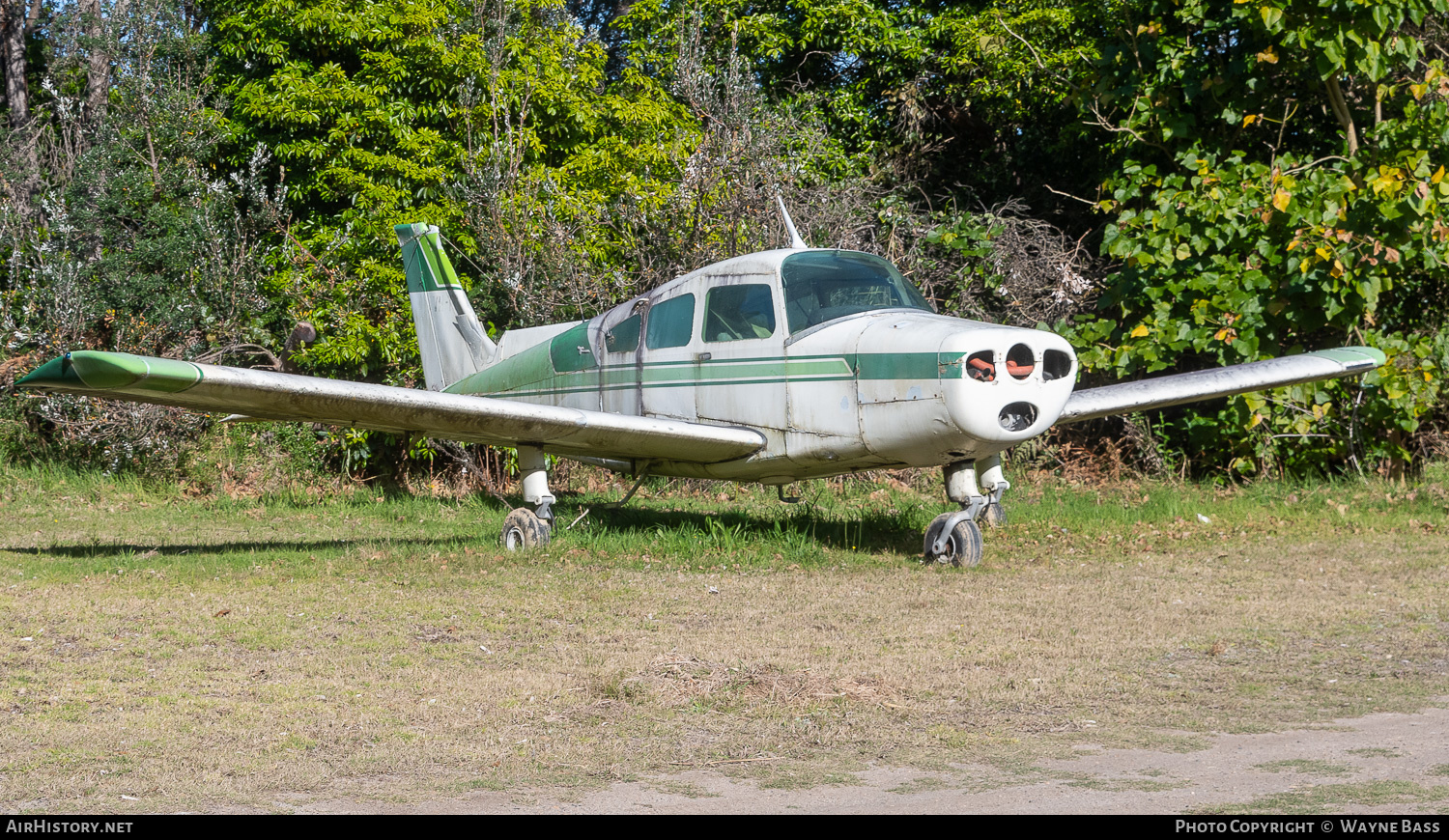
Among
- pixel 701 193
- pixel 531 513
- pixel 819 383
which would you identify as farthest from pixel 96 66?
pixel 819 383

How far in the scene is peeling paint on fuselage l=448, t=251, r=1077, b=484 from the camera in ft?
26.2

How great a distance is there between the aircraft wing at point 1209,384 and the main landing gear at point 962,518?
846 mm

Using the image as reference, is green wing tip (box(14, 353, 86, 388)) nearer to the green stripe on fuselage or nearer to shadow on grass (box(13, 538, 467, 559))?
shadow on grass (box(13, 538, 467, 559))

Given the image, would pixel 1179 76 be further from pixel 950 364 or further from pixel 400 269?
pixel 400 269

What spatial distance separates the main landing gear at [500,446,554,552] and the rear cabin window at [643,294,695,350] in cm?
126

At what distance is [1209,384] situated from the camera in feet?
32.4

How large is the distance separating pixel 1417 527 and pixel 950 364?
500 centimetres

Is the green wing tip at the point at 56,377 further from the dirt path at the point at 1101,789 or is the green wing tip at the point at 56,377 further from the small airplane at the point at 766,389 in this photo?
the dirt path at the point at 1101,789

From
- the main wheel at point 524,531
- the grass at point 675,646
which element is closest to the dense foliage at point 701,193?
the grass at point 675,646

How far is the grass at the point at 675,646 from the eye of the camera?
4.36 m

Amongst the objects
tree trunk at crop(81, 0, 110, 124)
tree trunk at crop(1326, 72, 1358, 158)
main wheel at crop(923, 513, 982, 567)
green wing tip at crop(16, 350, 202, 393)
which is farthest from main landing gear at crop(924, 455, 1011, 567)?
tree trunk at crop(81, 0, 110, 124)

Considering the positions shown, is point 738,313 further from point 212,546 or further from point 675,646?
point 212,546

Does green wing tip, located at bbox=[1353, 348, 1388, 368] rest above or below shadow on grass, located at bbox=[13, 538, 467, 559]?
above

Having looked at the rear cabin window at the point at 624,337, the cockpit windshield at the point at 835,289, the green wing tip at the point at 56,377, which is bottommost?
the green wing tip at the point at 56,377
